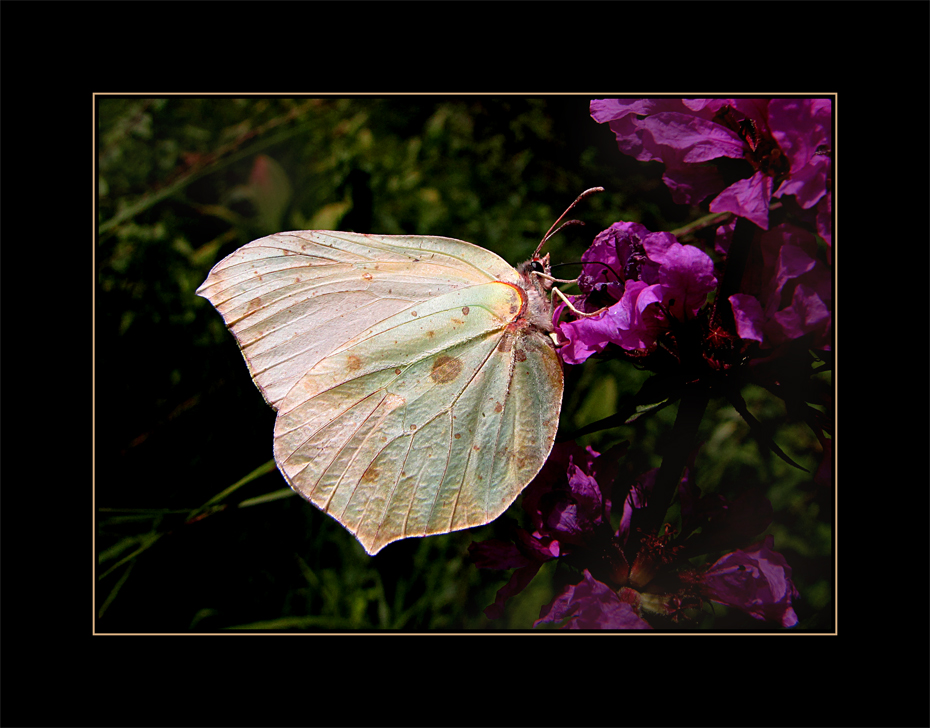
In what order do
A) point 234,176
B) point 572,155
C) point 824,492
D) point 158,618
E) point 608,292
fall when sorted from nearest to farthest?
point 608,292, point 824,492, point 158,618, point 572,155, point 234,176

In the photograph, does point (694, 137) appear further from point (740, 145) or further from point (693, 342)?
point (693, 342)

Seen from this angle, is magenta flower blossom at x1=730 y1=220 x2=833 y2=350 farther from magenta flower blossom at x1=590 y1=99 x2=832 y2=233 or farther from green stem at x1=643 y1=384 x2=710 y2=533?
green stem at x1=643 y1=384 x2=710 y2=533

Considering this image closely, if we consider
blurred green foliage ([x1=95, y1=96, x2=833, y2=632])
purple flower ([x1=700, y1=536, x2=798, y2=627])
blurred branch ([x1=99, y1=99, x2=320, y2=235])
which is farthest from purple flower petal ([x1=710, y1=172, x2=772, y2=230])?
blurred branch ([x1=99, y1=99, x2=320, y2=235])

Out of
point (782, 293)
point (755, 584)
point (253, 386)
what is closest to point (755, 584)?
point (755, 584)

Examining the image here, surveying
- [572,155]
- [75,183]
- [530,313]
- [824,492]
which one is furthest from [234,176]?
[824,492]

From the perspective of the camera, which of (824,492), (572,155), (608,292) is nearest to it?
(608,292)

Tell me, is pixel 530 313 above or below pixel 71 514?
above

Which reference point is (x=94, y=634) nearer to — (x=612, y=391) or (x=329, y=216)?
(x=329, y=216)
